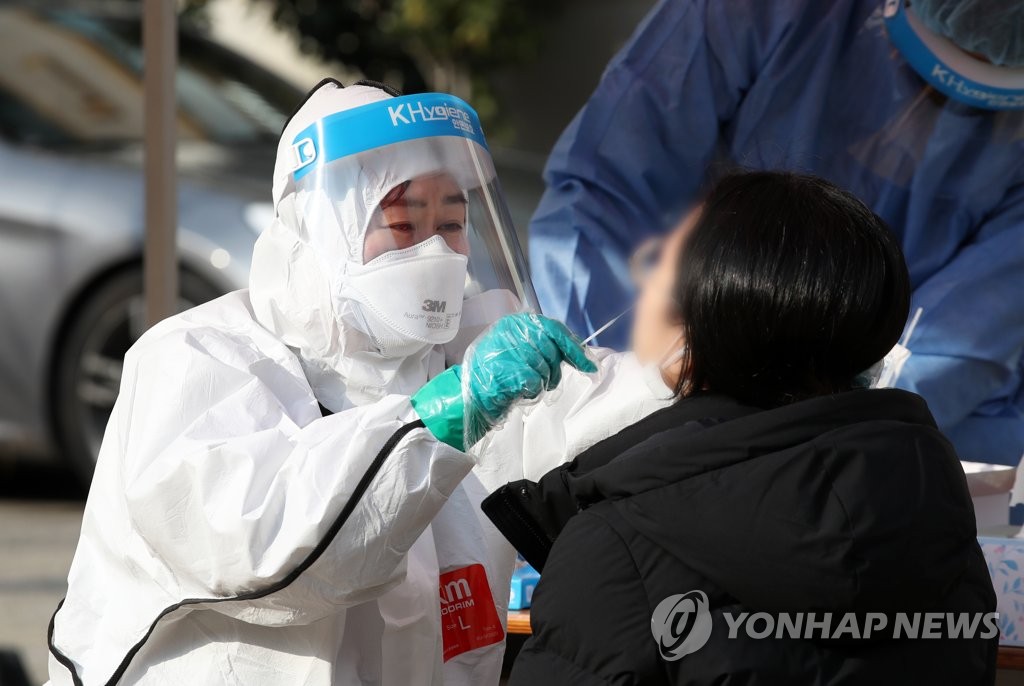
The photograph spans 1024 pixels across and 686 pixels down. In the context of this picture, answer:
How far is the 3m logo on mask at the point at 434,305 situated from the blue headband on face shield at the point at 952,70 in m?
1.18

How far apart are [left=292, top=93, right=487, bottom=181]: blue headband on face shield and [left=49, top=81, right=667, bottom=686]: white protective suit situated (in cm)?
4

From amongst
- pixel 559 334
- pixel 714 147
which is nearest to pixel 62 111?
pixel 714 147

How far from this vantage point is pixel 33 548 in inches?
180

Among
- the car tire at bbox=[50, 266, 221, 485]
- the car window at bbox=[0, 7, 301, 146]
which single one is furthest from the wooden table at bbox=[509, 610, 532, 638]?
the car window at bbox=[0, 7, 301, 146]

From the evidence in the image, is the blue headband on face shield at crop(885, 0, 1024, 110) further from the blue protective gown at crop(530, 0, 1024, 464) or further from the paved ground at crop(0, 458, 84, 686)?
the paved ground at crop(0, 458, 84, 686)

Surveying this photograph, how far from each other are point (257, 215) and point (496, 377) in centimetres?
294

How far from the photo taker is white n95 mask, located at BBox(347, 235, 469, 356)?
1780 mm

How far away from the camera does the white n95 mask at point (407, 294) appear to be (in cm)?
178

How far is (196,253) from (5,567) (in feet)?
3.98

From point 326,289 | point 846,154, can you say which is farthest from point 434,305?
point 846,154

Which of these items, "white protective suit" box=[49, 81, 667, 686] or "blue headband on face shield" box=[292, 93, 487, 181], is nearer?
"white protective suit" box=[49, 81, 667, 686]

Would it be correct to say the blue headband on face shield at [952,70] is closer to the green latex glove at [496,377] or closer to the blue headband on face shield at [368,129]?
the blue headband on face shield at [368,129]

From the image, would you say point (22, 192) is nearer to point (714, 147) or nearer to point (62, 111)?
point (62, 111)

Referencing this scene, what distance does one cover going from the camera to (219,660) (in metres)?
1.68
